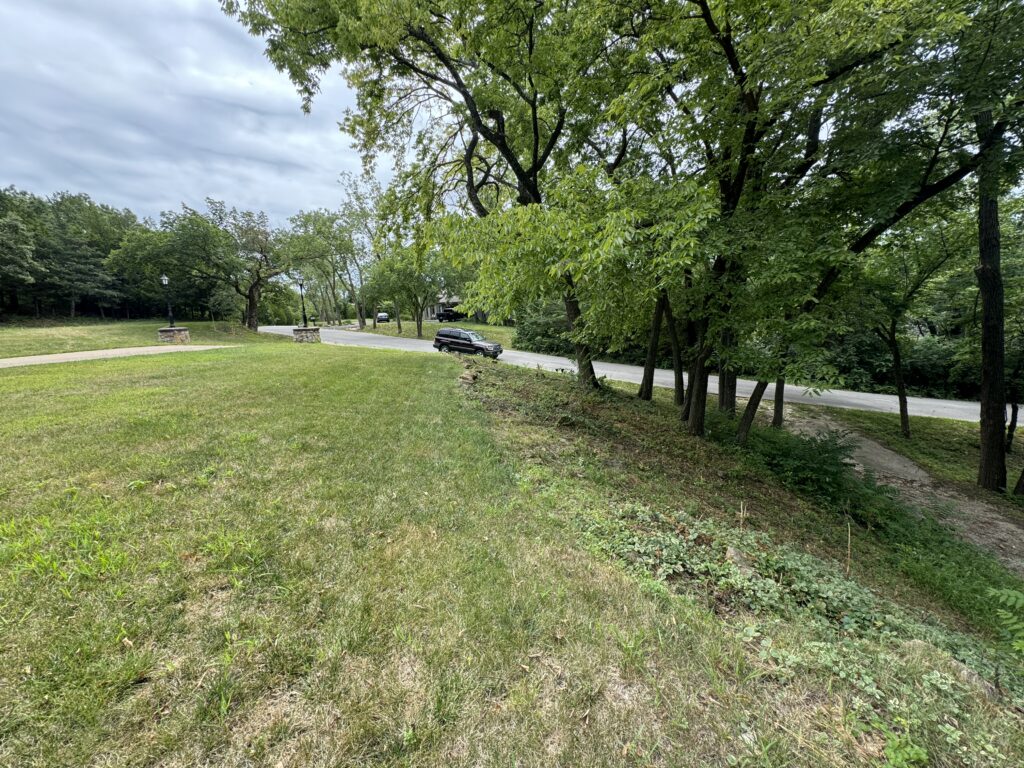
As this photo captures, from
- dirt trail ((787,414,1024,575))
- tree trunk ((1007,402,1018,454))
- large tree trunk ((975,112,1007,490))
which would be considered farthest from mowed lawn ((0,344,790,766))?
tree trunk ((1007,402,1018,454))

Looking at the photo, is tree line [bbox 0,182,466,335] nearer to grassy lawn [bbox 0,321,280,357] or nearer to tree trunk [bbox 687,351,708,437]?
grassy lawn [bbox 0,321,280,357]

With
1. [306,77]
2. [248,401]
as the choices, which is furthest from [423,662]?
[306,77]

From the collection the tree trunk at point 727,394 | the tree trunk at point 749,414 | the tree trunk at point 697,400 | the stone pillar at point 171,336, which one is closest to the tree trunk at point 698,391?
the tree trunk at point 697,400

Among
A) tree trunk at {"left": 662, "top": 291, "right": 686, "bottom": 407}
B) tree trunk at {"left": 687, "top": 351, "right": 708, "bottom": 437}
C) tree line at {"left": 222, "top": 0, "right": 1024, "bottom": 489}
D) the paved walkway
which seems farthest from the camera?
the paved walkway

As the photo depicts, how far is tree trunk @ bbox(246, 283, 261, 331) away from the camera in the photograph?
22.6m

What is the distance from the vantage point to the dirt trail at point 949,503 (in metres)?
5.28

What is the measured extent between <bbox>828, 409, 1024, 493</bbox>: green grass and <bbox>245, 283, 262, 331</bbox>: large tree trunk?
2971 centimetres

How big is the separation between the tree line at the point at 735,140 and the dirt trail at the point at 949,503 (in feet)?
3.74

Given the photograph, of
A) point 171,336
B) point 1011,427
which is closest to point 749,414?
point 1011,427

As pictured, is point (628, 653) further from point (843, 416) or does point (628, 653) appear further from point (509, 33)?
point (843, 416)

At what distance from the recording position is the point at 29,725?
136cm

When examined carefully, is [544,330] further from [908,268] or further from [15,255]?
[15,255]

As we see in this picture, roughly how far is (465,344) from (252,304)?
48.9 ft

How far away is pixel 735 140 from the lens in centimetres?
523
